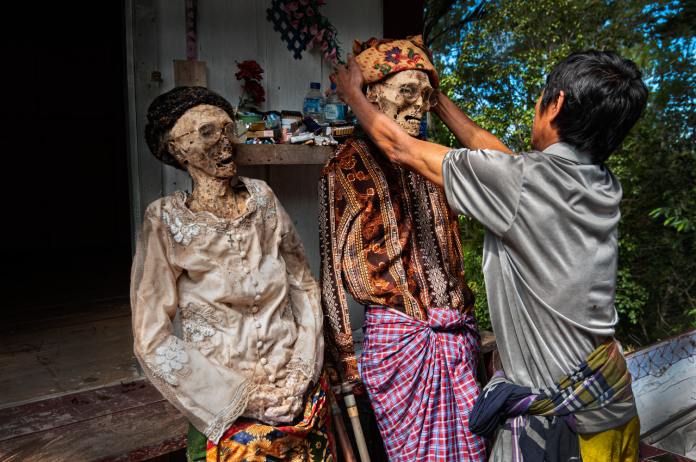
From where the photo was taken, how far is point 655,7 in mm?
7953

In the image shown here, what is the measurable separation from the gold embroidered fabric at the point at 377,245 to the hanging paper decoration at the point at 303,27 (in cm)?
135

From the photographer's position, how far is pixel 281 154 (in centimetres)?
293

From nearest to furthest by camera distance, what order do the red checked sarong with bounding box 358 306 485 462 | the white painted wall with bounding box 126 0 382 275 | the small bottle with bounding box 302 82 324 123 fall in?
the red checked sarong with bounding box 358 306 485 462 → the white painted wall with bounding box 126 0 382 275 → the small bottle with bounding box 302 82 324 123

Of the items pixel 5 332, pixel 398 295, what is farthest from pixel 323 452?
pixel 5 332

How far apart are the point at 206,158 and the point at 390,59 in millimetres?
807

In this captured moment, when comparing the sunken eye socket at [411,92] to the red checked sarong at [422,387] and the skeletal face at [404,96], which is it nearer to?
the skeletal face at [404,96]

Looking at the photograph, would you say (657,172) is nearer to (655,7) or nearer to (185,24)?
(655,7)

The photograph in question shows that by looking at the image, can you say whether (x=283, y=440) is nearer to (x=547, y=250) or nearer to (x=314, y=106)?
(x=547, y=250)

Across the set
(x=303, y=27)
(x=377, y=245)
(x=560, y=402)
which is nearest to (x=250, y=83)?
(x=303, y=27)

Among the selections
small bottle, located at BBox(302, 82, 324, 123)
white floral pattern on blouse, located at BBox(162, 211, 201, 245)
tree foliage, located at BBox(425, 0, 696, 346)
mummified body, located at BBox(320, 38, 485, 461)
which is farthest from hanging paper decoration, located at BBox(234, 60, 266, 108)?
tree foliage, located at BBox(425, 0, 696, 346)

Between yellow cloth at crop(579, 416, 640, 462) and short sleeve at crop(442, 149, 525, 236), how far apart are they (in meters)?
0.68

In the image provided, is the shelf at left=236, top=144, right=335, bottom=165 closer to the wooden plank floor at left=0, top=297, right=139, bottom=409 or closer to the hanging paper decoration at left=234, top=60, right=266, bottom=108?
the hanging paper decoration at left=234, top=60, right=266, bottom=108

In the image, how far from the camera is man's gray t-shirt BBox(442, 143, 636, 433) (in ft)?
5.70

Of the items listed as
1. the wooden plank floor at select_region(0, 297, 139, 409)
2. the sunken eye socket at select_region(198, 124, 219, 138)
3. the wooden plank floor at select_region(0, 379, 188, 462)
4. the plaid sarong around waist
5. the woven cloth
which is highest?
the sunken eye socket at select_region(198, 124, 219, 138)
